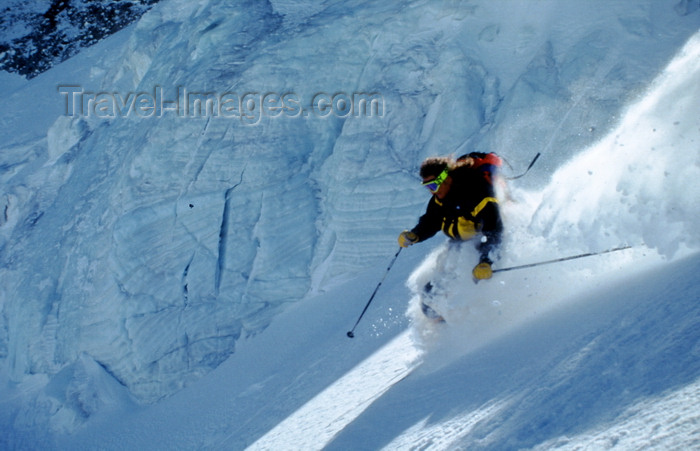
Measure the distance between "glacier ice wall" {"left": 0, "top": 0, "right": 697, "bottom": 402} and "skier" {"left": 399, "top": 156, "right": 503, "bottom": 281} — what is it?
284 cm

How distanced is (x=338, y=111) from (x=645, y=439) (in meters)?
6.57

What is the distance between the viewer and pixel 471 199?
3.48m

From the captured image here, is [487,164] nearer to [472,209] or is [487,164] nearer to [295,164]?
[472,209]

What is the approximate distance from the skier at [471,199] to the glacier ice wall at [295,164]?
2.84 meters

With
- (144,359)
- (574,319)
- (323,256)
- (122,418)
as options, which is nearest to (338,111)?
(323,256)

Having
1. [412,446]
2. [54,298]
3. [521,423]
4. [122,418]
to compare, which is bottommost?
[122,418]

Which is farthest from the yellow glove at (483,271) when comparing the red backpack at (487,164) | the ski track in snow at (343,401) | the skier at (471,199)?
the ski track in snow at (343,401)

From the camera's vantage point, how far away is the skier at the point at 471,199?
343 cm

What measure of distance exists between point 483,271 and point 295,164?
4245 mm

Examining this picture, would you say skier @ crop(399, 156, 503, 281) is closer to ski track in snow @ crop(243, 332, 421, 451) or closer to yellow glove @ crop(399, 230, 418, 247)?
yellow glove @ crop(399, 230, 418, 247)

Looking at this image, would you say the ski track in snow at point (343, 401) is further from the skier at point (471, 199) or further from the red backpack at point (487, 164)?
the red backpack at point (487, 164)

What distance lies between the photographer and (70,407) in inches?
259

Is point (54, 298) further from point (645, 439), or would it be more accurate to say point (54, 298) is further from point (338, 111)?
point (645, 439)

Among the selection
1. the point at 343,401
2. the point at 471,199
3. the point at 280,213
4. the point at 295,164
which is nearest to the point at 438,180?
the point at 471,199
